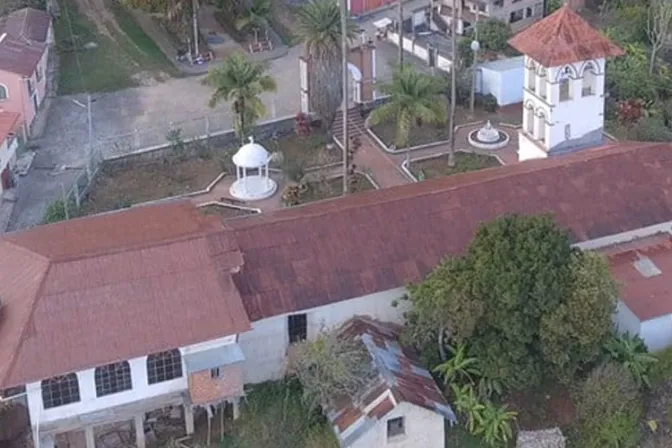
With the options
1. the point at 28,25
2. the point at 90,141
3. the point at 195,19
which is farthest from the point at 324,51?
the point at 28,25

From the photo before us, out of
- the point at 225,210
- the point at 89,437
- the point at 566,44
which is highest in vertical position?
the point at 566,44

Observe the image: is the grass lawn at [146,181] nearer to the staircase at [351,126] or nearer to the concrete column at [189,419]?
the staircase at [351,126]

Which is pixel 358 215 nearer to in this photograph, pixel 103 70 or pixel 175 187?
pixel 175 187

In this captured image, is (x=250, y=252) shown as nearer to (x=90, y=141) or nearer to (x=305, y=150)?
(x=305, y=150)

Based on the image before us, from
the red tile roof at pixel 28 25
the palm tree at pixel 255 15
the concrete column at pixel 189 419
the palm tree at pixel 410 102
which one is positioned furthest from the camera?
the palm tree at pixel 255 15

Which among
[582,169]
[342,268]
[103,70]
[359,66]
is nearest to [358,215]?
[342,268]

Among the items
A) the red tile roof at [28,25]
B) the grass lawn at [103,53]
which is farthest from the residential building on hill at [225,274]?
the red tile roof at [28,25]
